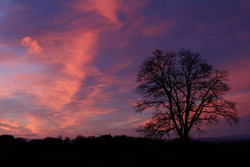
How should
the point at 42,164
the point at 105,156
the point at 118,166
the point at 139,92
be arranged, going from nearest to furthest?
the point at 42,164 → the point at 118,166 → the point at 105,156 → the point at 139,92

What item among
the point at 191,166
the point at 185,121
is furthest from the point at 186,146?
the point at 191,166

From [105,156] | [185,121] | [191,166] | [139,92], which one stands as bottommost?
[191,166]

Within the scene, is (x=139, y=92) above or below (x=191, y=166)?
above

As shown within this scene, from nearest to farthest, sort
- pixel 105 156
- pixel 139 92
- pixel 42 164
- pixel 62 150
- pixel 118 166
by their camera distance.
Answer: pixel 42 164
pixel 118 166
pixel 105 156
pixel 62 150
pixel 139 92

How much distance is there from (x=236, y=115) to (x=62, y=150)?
15822 mm

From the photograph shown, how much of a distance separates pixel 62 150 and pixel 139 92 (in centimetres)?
949

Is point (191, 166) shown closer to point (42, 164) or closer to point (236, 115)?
point (236, 115)

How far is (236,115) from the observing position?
66.9ft

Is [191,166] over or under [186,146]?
under

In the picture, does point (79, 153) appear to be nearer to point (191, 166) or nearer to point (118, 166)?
point (118, 166)

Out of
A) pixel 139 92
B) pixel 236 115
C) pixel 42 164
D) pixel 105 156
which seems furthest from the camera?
pixel 139 92

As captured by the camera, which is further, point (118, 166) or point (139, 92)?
point (139, 92)

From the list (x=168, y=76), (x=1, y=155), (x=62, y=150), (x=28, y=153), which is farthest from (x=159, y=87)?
(x=1, y=155)

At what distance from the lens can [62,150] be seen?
52.1 ft
